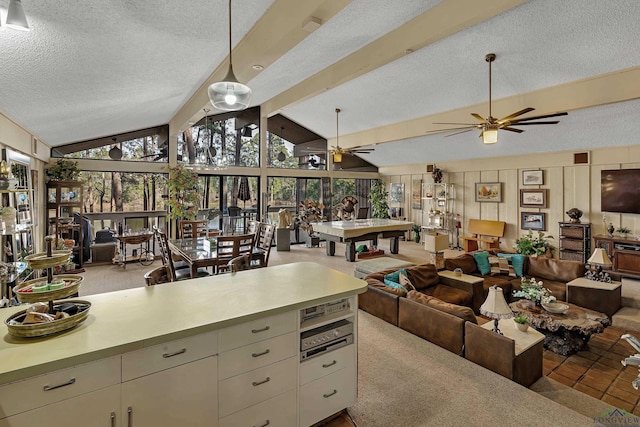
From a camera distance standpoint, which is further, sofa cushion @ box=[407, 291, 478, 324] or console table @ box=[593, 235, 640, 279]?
console table @ box=[593, 235, 640, 279]

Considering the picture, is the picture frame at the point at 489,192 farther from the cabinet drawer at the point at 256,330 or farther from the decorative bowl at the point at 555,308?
the cabinet drawer at the point at 256,330

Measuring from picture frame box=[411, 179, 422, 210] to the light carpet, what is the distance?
8029 millimetres

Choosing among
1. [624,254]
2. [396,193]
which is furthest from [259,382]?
[396,193]

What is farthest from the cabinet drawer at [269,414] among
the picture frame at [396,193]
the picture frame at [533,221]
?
the picture frame at [396,193]

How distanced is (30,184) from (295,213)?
251 inches

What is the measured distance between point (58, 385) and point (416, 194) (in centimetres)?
1061

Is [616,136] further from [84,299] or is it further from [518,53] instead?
[84,299]

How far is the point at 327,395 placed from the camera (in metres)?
2.06

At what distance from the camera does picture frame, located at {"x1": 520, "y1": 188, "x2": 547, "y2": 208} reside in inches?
309

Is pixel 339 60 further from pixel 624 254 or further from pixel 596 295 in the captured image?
pixel 624 254

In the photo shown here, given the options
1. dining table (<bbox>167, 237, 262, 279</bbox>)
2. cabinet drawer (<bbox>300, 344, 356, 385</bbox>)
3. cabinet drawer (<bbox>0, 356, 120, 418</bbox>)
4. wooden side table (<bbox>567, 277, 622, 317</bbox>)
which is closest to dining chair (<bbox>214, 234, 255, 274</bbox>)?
dining table (<bbox>167, 237, 262, 279</bbox>)

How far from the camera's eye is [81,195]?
6.47 meters

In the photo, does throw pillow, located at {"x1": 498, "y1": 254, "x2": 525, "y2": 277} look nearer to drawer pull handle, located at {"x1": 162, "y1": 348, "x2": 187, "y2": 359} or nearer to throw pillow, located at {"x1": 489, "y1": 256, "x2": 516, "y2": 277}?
throw pillow, located at {"x1": 489, "y1": 256, "x2": 516, "y2": 277}

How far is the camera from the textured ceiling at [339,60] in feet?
8.64
